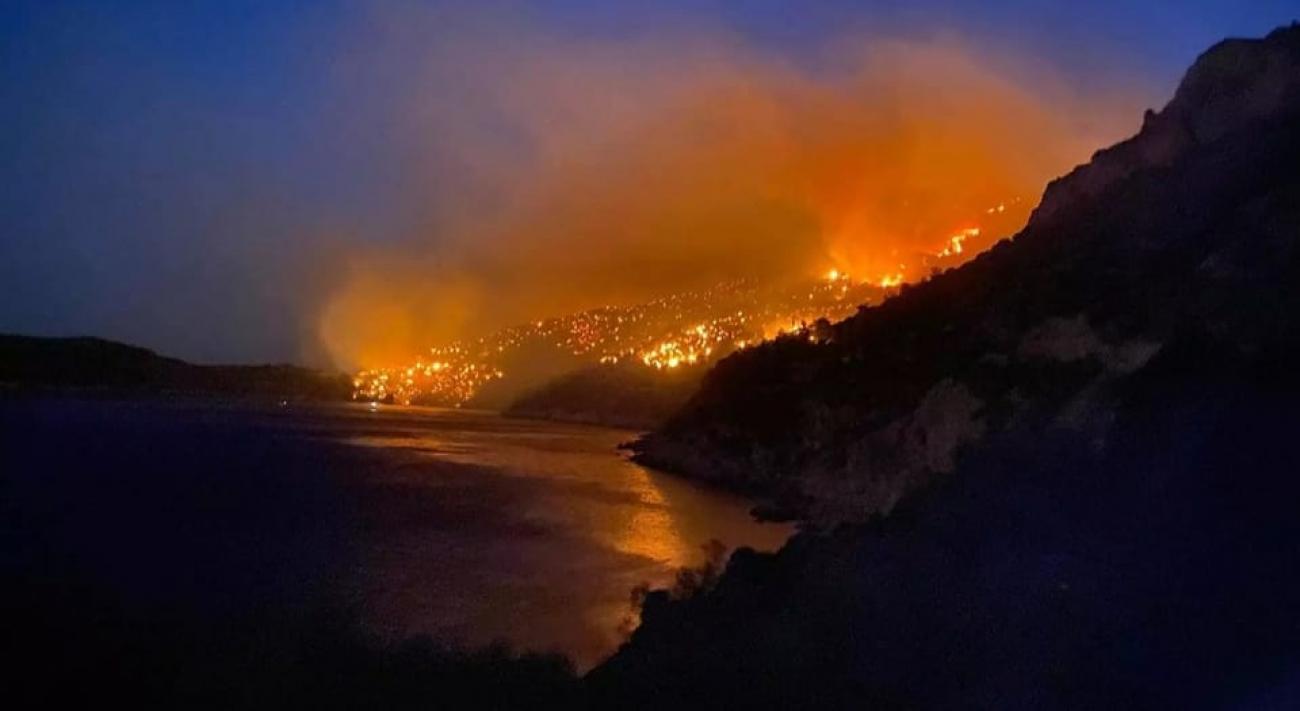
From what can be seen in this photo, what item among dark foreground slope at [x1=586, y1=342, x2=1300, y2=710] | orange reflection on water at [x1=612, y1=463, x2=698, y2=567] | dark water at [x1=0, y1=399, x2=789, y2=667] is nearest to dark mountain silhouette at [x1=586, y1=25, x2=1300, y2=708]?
dark foreground slope at [x1=586, y1=342, x2=1300, y2=710]

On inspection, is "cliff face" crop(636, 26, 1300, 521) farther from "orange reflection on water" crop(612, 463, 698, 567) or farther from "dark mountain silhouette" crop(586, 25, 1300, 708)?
"orange reflection on water" crop(612, 463, 698, 567)

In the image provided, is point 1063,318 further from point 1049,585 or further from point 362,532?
point 1049,585

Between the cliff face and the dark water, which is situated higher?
the cliff face

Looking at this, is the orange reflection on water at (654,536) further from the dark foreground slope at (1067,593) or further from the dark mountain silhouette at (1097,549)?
the dark foreground slope at (1067,593)

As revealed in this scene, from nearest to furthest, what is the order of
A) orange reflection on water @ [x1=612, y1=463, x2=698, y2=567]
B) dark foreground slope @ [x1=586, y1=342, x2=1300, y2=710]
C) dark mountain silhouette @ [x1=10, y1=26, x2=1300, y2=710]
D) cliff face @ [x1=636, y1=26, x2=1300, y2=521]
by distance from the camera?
1. dark foreground slope @ [x1=586, y1=342, x2=1300, y2=710]
2. dark mountain silhouette @ [x1=10, y1=26, x2=1300, y2=710]
3. cliff face @ [x1=636, y1=26, x2=1300, y2=521]
4. orange reflection on water @ [x1=612, y1=463, x2=698, y2=567]

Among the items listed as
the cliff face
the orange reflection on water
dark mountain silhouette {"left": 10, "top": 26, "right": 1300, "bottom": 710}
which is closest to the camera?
dark mountain silhouette {"left": 10, "top": 26, "right": 1300, "bottom": 710}

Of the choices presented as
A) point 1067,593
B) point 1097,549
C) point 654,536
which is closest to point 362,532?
point 654,536

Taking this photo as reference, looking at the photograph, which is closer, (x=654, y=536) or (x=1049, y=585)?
(x=1049, y=585)
